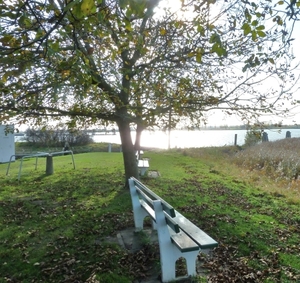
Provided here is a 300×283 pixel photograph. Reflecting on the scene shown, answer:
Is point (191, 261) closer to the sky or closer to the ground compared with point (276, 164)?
closer to the ground

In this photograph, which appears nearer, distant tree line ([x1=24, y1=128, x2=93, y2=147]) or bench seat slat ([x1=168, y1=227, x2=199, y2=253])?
bench seat slat ([x1=168, y1=227, x2=199, y2=253])

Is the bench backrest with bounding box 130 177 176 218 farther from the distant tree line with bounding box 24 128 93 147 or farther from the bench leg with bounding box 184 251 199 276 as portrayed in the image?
the distant tree line with bounding box 24 128 93 147

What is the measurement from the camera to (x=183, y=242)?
10.7ft

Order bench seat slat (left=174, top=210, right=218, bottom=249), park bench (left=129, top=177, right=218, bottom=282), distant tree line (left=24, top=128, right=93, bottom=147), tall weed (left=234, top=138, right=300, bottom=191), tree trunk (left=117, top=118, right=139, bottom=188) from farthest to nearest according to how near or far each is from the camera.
Answer: distant tree line (left=24, top=128, right=93, bottom=147), tall weed (left=234, top=138, right=300, bottom=191), tree trunk (left=117, top=118, right=139, bottom=188), park bench (left=129, top=177, right=218, bottom=282), bench seat slat (left=174, top=210, right=218, bottom=249)

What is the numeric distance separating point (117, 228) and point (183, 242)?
7.16ft

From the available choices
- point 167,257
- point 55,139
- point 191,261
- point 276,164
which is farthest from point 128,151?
point 55,139

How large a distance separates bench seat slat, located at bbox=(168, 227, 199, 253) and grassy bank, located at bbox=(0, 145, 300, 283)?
1.87ft

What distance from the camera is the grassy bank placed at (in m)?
3.73

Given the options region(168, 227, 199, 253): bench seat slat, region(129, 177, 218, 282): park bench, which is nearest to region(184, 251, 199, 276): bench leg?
region(129, 177, 218, 282): park bench

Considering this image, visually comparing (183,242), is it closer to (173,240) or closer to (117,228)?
(173,240)

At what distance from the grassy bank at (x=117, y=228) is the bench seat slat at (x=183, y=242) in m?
0.57

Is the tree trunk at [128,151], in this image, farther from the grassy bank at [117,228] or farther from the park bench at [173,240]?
the park bench at [173,240]

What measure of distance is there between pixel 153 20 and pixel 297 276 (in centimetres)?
552

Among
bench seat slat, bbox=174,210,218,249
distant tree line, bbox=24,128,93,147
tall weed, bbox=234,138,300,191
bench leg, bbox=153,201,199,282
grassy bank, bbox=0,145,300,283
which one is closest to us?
bench seat slat, bbox=174,210,218,249
